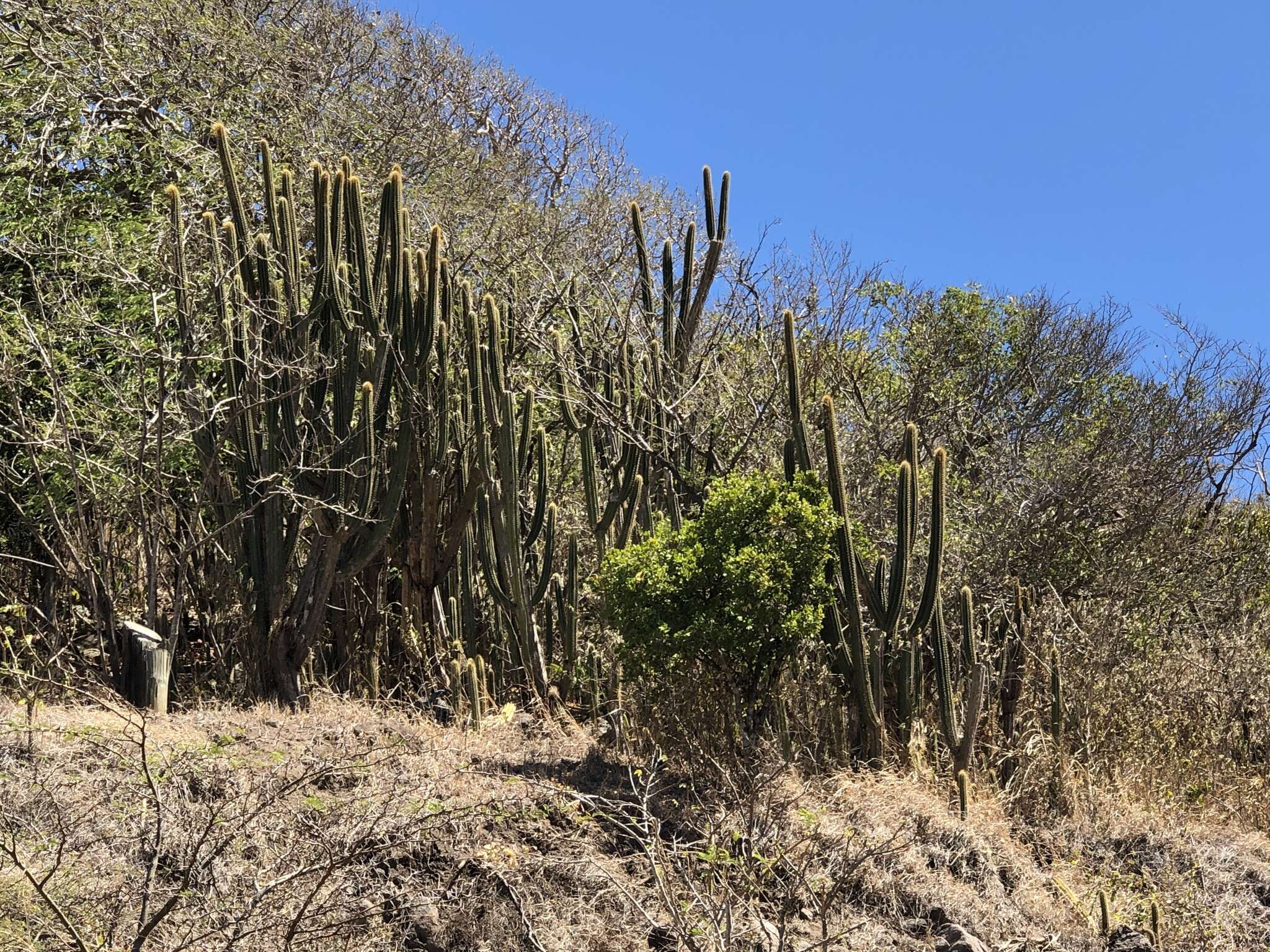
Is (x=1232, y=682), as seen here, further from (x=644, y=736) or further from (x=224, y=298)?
(x=224, y=298)

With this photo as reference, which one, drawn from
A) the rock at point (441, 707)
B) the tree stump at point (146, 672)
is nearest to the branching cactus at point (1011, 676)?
the rock at point (441, 707)

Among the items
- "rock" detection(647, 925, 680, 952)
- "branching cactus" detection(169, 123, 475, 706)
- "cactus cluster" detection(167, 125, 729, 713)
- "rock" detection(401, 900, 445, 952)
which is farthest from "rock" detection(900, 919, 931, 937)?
"branching cactus" detection(169, 123, 475, 706)

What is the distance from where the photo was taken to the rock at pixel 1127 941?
625 centimetres

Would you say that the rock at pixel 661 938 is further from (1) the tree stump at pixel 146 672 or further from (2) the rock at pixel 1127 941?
(1) the tree stump at pixel 146 672

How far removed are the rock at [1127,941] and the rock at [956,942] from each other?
66 centimetres

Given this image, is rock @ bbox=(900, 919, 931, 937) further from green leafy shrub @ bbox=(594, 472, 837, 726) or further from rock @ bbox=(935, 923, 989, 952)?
green leafy shrub @ bbox=(594, 472, 837, 726)

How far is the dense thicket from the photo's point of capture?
888 centimetres

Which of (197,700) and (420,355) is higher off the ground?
(420,355)

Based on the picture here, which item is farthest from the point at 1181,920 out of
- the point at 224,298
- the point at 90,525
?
the point at 90,525

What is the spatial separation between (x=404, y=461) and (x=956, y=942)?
16.1 feet

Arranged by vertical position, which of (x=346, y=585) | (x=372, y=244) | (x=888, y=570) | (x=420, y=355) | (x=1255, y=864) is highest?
(x=372, y=244)

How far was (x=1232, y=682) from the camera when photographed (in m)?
9.95

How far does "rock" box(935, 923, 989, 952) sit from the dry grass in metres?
0.18

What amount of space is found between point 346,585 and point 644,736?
2816mm
